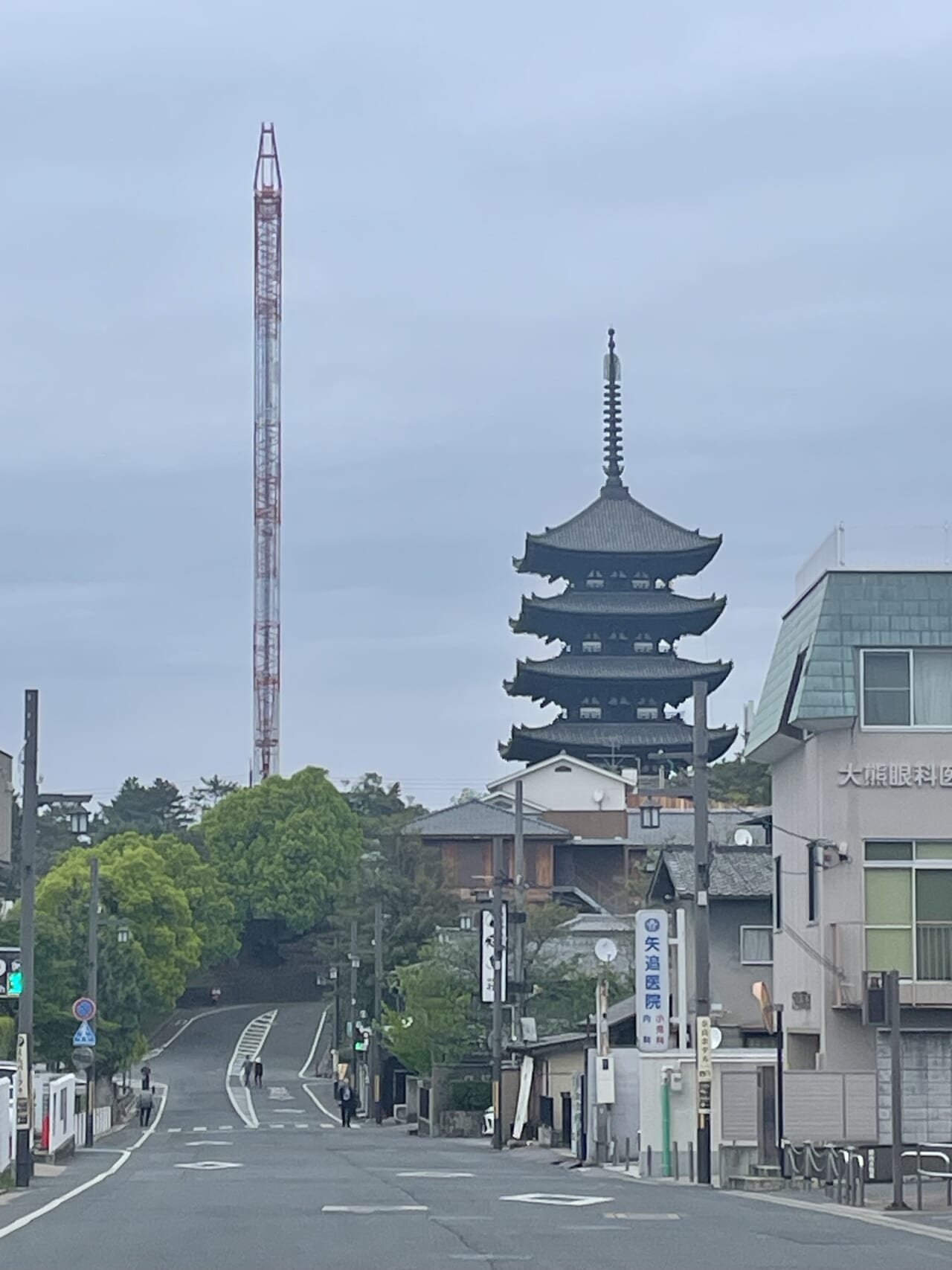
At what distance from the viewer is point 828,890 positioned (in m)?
33.4

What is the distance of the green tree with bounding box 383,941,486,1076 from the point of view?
58.8 meters

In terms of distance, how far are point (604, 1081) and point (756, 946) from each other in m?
10.3

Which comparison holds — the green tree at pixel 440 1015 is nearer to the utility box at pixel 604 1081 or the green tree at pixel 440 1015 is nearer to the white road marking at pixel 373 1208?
the utility box at pixel 604 1081

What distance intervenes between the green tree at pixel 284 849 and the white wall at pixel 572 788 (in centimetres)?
1324

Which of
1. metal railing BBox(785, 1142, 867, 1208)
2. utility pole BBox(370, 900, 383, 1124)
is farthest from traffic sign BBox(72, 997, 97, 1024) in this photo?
metal railing BBox(785, 1142, 867, 1208)

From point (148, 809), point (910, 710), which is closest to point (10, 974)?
point (910, 710)

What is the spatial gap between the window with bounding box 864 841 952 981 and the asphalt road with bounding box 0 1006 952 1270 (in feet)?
20.0

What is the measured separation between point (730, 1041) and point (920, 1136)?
16413 millimetres

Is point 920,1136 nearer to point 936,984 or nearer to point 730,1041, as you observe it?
point 936,984

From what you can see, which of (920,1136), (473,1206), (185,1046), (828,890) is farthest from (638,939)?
(185,1046)

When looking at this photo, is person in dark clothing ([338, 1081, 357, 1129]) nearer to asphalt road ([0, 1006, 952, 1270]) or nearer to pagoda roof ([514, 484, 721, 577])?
asphalt road ([0, 1006, 952, 1270])

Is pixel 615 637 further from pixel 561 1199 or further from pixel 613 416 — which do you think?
pixel 561 1199

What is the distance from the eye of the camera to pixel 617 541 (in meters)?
110

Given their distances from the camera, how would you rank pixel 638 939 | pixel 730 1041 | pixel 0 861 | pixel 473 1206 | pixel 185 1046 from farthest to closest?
pixel 185 1046
pixel 0 861
pixel 730 1041
pixel 638 939
pixel 473 1206
